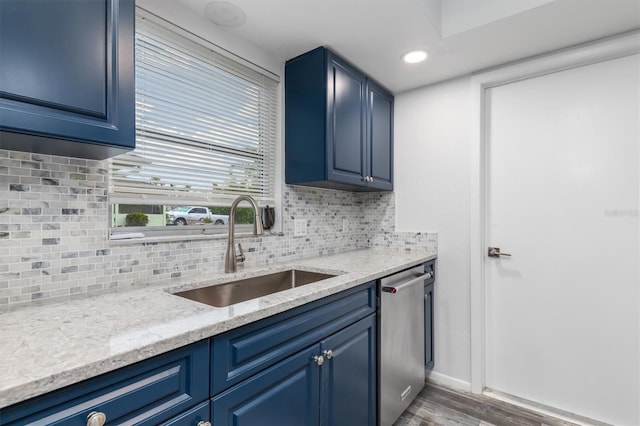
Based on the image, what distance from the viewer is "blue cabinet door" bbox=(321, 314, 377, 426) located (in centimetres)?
130

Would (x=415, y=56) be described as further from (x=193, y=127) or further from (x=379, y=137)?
(x=193, y=127)

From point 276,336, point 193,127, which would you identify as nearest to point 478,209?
point 276,336

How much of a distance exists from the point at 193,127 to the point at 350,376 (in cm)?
142

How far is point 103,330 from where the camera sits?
31.3 inches

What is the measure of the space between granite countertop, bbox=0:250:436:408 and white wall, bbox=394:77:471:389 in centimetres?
128

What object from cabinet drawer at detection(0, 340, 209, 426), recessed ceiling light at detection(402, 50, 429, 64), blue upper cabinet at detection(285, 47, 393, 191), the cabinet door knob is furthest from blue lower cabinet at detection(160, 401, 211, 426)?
recessed ceiling light at detection(402, 50, 429, 64)

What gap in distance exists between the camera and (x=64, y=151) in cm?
105

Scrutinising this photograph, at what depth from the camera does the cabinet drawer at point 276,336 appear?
896 millimetres

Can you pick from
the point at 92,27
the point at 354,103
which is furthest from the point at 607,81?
the point at 92,27

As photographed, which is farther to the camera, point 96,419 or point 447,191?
point 447,191

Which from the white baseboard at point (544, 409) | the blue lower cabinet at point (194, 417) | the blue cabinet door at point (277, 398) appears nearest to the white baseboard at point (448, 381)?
the white baseboard at point (544, 409)

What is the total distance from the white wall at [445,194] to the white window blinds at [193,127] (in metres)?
1.13

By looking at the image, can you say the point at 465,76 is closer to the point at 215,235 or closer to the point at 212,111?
the point at 212,111

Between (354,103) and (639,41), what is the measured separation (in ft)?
5.05
